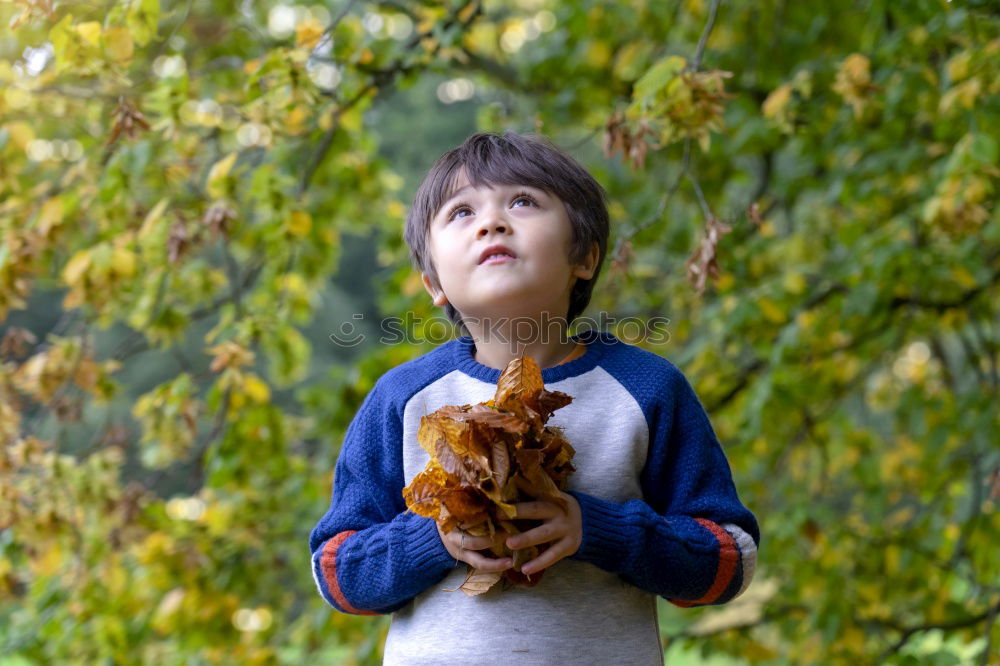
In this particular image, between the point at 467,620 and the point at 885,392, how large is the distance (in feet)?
13.3

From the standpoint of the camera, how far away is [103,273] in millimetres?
2633

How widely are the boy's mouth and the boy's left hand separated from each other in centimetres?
35

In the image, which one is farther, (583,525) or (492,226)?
(492,226)

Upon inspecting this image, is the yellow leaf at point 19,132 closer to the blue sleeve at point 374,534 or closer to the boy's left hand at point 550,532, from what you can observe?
the blue sleeve at point 374,534

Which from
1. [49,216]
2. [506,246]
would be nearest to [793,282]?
[506,246]

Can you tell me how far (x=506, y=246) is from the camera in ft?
4.58

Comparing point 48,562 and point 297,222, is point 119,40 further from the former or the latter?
point 48,562

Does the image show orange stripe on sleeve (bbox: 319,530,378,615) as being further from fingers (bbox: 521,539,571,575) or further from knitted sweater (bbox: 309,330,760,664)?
fingers (bbox: 521,539,571,575)

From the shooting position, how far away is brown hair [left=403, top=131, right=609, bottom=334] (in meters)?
1.47

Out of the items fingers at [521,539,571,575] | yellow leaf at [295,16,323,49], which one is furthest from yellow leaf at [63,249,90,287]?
fingers at [521,539,571,575]

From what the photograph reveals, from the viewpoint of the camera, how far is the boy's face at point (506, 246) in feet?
4.57

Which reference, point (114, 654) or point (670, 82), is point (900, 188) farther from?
point (114, 654)

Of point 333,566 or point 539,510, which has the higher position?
point 539,510

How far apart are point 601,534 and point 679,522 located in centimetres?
14
